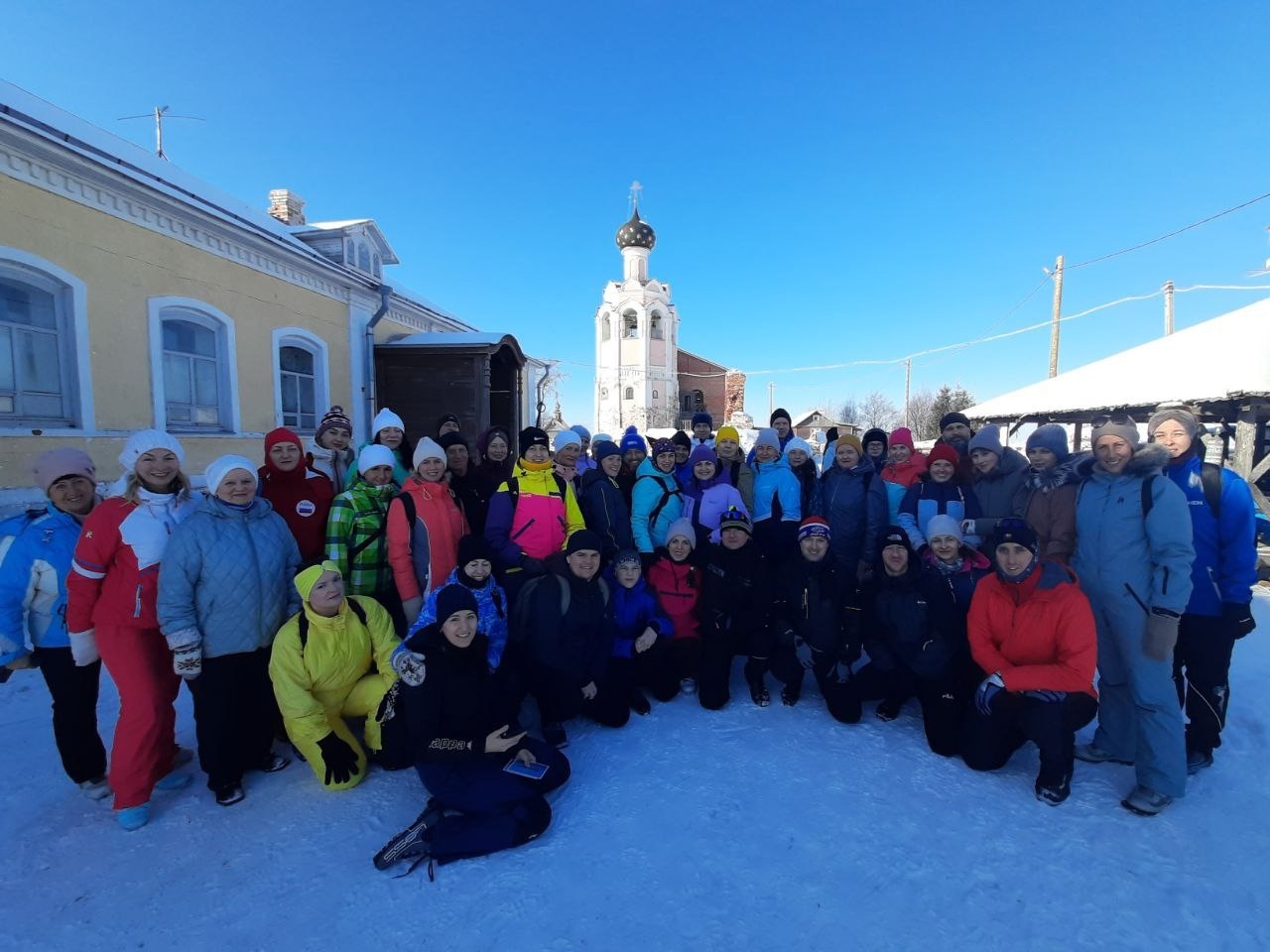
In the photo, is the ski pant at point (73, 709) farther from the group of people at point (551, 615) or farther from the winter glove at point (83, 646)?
the winter glove at point (83, 646)

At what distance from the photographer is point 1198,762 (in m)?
3.09

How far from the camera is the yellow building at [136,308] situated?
5.20 metres

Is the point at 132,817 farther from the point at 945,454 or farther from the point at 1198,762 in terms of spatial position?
the point at 1198,762

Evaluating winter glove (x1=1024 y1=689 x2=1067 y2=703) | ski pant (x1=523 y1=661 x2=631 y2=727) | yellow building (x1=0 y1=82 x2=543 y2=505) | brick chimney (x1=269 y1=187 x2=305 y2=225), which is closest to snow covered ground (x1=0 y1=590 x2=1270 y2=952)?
ski pant (x1=523 y1=661 x2=631 y2=727)

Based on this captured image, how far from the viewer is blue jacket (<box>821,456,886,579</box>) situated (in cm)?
413

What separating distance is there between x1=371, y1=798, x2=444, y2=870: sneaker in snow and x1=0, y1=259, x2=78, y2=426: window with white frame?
19.1 ft

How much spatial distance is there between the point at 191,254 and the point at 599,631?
7017mm

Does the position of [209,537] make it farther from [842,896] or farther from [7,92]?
[7,92]

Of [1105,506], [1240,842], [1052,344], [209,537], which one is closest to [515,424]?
[209,537]

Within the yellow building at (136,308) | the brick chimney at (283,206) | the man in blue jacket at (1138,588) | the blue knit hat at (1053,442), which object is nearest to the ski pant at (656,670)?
the man in blue jacket at (1138,588)

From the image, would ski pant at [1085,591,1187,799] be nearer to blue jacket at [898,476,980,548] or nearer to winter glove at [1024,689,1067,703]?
winter glove at [1024,689,1067,703]

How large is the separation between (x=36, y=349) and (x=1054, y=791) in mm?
8723

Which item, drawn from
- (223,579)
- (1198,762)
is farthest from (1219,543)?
(223,579)

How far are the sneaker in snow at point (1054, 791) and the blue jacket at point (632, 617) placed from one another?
7.09 feet
